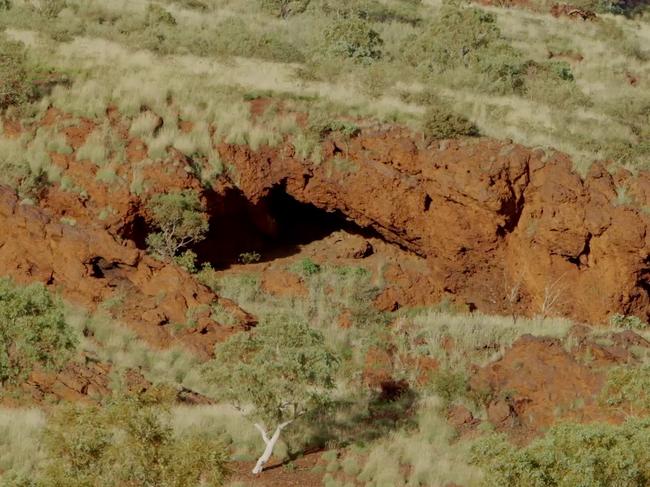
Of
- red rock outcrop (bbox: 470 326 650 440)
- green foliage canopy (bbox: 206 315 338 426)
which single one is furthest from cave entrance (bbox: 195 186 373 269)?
green foliage canopy (bbox: 206 315 338 426)

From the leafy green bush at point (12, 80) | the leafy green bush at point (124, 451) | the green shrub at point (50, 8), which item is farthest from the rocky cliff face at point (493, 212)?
the leafy green bush at point (124, 451)

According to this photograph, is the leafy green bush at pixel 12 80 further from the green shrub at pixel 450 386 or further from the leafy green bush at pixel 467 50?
the leafy green bush at pixel 467 50

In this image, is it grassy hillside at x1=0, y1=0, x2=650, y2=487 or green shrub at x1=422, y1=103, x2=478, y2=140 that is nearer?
grassy hillside at x1=0, y1=0, x2=650, y2=487

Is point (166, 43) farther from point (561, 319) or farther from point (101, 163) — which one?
point (561, 319)

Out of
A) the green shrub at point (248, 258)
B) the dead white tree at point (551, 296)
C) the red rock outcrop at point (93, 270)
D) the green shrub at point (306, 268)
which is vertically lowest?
the green shrub at point (248, 258)

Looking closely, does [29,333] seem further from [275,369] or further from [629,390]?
[629,390]

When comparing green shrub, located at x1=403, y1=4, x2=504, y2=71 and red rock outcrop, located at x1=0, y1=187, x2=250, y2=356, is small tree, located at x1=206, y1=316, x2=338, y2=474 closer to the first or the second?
red rock outcrop, located at x1=0, y1=187, x2=250, y2=356

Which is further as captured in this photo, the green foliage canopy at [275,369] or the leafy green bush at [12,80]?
the leafy green bush at [12,80]
